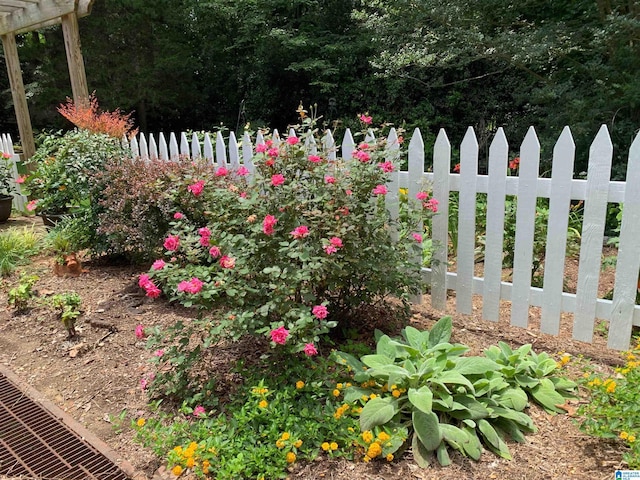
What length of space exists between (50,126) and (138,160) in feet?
37.9

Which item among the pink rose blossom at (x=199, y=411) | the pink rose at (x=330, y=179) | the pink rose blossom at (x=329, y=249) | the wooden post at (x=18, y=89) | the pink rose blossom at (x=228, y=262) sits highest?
the wooden post at (x=18, y=89)

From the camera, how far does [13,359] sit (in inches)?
127

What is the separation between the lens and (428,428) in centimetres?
209

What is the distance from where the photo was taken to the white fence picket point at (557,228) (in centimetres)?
279

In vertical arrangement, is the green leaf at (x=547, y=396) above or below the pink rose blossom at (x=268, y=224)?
below

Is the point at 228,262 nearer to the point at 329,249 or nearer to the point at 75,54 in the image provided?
the point at 329,249

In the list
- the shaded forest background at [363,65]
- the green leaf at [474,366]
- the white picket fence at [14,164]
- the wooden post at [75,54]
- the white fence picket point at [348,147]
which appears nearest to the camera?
the green leaf at [474,366]

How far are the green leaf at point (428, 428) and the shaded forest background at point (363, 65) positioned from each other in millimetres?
5222

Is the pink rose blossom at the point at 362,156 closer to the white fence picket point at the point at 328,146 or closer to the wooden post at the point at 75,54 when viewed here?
the white fence picket point at the point at 328,146

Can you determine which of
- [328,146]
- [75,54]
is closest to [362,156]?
[328,146]

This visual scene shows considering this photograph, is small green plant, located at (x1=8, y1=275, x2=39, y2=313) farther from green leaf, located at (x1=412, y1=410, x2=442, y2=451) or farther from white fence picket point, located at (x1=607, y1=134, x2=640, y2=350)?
white fence picket point, located at (x1=607, y1=134, x2=640, y2=350)

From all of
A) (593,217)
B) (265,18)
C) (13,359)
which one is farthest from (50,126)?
(593,217)

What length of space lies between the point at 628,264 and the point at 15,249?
17.6 ft

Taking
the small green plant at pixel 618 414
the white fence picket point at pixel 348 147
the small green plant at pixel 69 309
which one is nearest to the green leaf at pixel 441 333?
the small green plant at pixel 618 414
